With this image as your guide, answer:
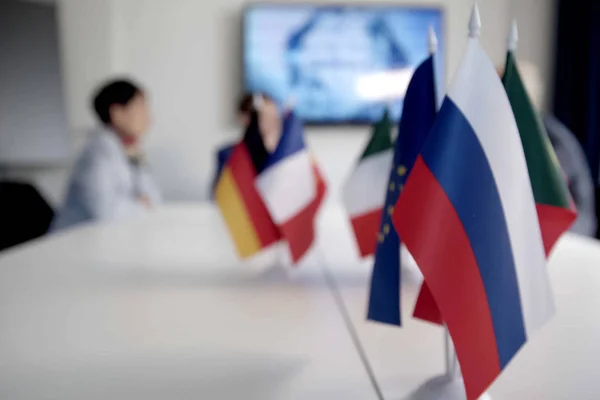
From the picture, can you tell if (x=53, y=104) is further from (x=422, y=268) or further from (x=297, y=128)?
(x=422, y=268)

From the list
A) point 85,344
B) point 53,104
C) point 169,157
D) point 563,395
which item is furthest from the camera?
point 169,157

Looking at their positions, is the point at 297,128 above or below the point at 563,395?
above

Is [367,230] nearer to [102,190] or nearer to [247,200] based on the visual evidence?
[247,200]

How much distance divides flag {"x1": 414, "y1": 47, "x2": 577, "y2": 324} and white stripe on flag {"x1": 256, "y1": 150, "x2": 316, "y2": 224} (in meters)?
0.60

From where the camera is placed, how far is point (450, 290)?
1.90 feet

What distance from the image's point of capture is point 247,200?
1.34m

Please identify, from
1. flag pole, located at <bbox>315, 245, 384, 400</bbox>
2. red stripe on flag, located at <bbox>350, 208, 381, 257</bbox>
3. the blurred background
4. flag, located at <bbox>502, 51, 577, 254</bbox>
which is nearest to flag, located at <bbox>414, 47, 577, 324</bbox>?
flag, located at <bbox>502, 51, 577, 254</bbox>

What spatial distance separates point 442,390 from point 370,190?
605 millimetres

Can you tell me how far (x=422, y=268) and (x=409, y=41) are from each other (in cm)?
314

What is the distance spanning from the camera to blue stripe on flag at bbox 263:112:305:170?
1305 mm

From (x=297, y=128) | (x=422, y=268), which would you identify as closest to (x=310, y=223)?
(x=297, y=128)

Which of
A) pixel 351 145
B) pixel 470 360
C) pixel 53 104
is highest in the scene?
pixel 470 360

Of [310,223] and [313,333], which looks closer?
[313,333]

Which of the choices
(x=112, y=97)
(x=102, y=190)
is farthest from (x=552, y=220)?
(x=112, y=97)
